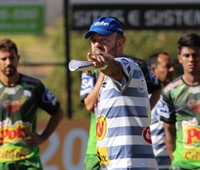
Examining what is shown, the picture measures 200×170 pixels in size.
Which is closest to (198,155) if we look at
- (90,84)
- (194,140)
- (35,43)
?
(194,140)

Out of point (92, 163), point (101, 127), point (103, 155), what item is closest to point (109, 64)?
point (101, 127)

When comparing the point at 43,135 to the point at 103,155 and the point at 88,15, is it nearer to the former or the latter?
the point at 103,155

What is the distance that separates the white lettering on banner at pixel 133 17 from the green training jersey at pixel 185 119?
5.16m

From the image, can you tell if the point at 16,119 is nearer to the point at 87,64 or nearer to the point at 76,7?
the point at 87,64

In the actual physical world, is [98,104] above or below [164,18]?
below

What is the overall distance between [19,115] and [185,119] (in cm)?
180

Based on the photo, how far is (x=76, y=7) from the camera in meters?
13.0

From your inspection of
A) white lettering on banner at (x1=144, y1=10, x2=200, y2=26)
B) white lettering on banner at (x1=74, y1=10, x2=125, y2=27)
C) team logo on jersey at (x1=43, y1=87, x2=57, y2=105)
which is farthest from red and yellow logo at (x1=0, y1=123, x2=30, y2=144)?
white lettering on banner at (x1=144, y1=10, x2=200, y2=26)

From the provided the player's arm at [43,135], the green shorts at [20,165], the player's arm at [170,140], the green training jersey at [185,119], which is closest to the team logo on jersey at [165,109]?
the green training jersey at [185,119]

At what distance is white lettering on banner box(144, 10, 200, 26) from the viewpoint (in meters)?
13.1

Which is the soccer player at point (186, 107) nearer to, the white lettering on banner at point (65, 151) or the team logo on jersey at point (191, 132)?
the team logo on jersey at point (191, 132)

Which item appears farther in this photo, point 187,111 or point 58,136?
point 58,136

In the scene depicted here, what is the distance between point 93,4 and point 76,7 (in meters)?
0.31

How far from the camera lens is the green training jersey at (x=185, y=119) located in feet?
25.3
